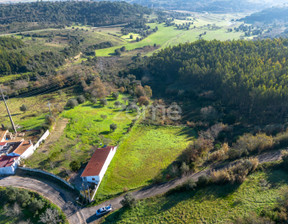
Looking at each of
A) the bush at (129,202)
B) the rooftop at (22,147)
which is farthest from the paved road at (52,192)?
the bush at (129,202)

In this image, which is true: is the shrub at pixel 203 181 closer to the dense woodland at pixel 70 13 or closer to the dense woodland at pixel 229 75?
the dense woodland at pixel 229 75

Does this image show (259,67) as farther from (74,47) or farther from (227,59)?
(74,47)

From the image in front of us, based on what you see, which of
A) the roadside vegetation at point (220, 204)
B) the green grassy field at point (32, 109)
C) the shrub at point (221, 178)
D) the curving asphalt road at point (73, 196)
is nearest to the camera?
the roadside vegetation at point (220, 204)

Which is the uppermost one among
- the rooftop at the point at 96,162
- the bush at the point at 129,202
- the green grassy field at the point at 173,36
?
the green grassy field at the point at 173,36

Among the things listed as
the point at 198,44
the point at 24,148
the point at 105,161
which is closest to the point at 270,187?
the point at 105,161

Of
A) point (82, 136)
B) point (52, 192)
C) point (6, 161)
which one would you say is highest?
point (6, 161)

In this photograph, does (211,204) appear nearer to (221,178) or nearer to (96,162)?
(221,178)

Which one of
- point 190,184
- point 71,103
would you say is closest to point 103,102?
point 71,103
